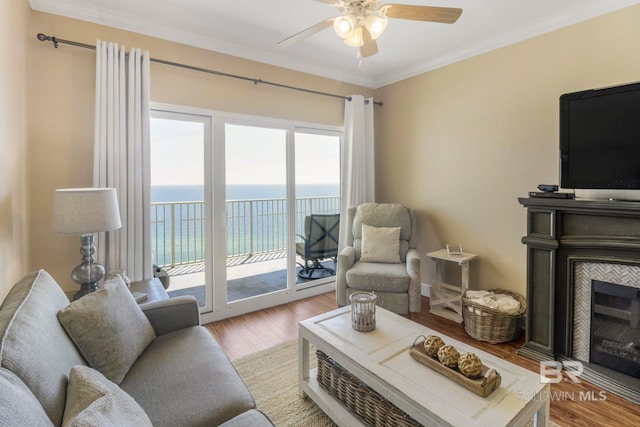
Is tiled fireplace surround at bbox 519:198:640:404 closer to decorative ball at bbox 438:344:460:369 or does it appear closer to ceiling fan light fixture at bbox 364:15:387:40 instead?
decorative ball at bbox 438:344:460:369

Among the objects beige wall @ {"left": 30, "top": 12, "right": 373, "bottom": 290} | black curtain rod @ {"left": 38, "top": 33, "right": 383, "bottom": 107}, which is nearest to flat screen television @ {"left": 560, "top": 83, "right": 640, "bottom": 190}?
black curtain rod @ {"left": 38, "top": 33, "right": 383, "bottom": 107}

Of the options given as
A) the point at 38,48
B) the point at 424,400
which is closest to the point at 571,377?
the point at 424,400

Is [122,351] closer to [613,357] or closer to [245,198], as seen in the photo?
[245,198]

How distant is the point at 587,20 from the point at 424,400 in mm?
3015

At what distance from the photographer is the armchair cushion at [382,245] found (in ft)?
11.2

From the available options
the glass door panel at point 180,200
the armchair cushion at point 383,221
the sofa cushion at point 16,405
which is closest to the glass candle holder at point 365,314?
the sofa cushion at point 16,405

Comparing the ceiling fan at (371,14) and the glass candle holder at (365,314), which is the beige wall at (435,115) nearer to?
the ceiling fan at (371,14)

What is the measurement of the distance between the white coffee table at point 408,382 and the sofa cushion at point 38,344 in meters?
1.13

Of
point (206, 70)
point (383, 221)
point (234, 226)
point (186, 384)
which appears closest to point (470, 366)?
point (186, 384)

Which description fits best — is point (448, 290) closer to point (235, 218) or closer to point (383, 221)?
point (383, 221)

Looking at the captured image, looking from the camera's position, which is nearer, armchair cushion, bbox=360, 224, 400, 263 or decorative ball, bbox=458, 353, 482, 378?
decorative ball, bbox=458, 353, 482, 378

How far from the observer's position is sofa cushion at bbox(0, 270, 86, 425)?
90 centimetres

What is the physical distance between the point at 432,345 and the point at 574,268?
152 cm

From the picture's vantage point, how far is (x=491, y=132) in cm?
307
